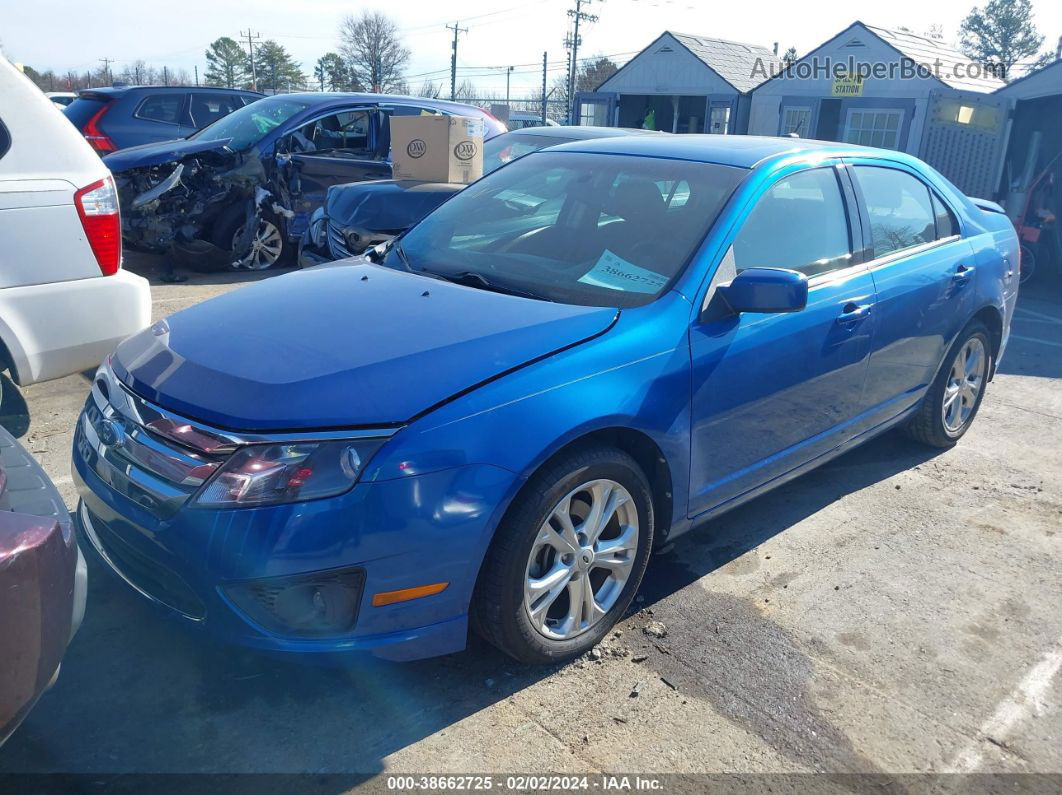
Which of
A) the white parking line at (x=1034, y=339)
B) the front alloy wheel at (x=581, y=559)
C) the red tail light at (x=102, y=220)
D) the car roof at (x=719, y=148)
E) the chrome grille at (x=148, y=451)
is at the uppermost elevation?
the car roof at (x=719, y=148)

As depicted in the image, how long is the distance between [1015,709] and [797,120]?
2192 cm

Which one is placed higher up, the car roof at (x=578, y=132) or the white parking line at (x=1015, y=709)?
the car roof at (x=578, y=132)

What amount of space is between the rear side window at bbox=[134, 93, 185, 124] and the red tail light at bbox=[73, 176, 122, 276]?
25.6ft

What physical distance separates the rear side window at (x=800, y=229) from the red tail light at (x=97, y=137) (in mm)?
9395

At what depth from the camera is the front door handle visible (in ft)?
11.8

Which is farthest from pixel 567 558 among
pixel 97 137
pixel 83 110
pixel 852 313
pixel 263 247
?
pixel 83 110

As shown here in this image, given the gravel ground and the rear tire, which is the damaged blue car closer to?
the gravel ground

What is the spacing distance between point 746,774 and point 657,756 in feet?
0.84

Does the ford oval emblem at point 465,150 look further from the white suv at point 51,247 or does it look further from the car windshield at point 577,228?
the white suv at point 51,247

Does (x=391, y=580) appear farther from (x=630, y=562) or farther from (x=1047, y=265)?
(x=1047, y=265)

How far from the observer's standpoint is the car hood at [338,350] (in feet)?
7.80

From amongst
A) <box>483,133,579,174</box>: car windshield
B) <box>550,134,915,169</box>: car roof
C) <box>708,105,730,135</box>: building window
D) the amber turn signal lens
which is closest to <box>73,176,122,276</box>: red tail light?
<box>550,134,915,169</box>: car roof

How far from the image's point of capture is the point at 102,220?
159 inches

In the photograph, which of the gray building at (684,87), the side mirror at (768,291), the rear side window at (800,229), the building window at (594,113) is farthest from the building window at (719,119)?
the side mirror at (768,291)
